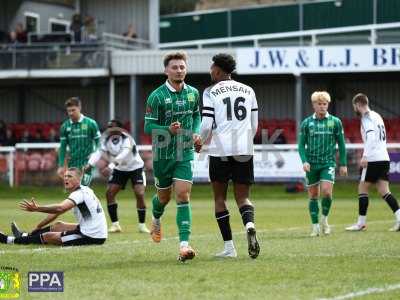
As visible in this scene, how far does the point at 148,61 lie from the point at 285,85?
766cm

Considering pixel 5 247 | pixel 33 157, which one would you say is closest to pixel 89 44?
pixel 33 157

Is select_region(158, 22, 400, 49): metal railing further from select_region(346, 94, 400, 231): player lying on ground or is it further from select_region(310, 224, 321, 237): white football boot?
select_region(310, 224, 321, 237): white football boot

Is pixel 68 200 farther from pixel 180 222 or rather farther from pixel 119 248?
pixel 180 222

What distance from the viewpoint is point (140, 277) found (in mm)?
9820

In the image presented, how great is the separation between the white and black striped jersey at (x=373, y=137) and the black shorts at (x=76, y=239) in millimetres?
5932

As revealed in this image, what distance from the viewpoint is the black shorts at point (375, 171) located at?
17.6m

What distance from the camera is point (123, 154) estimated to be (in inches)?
702

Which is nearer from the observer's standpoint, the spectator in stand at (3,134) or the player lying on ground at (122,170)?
the player lying on ground at (122,170)

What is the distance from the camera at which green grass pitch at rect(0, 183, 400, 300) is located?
882cm

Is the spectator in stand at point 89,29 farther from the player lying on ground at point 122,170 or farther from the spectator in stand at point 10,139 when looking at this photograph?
the player lying on ground at point 122,170

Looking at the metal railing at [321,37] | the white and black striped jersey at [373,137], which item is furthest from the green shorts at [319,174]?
the metal railing at [321,37]

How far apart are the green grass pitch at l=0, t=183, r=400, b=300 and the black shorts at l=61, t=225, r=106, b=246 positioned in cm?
29

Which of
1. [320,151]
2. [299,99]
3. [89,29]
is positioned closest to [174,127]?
[320,151]

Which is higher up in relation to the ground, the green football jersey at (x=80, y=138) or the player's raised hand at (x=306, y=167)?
the green football jersey at (x=80, y=138)
